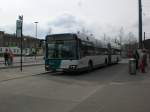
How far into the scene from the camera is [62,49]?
1875 cm

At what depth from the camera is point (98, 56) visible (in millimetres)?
24516

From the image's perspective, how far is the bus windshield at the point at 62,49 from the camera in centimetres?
1848

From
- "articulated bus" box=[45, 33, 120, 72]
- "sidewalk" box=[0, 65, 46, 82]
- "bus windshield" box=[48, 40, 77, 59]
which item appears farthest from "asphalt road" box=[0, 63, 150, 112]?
"bus windshield" box=[48, 40, 77, 59]

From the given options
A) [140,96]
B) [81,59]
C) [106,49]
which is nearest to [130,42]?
[106,49]

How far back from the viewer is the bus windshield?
60.6 ft

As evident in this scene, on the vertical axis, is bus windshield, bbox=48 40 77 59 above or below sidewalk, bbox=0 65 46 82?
above

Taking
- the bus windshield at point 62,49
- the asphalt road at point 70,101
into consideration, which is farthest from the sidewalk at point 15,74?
the asphalt road at point 70,101

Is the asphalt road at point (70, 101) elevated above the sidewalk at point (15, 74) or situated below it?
below

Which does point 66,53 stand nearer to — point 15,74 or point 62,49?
point 62,49

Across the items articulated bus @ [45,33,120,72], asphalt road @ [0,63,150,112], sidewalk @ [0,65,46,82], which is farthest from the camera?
articulated bus @ [45,33,120,72]

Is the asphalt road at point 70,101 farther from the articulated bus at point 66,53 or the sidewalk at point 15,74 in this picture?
the articulated bus at point 66,53

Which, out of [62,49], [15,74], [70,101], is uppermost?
[62,49]

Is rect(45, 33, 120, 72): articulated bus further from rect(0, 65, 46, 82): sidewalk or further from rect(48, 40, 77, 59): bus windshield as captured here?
rect(0, 65, 46, 82): sidewalk

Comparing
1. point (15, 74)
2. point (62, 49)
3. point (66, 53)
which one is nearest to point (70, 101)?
point (66, 53)
